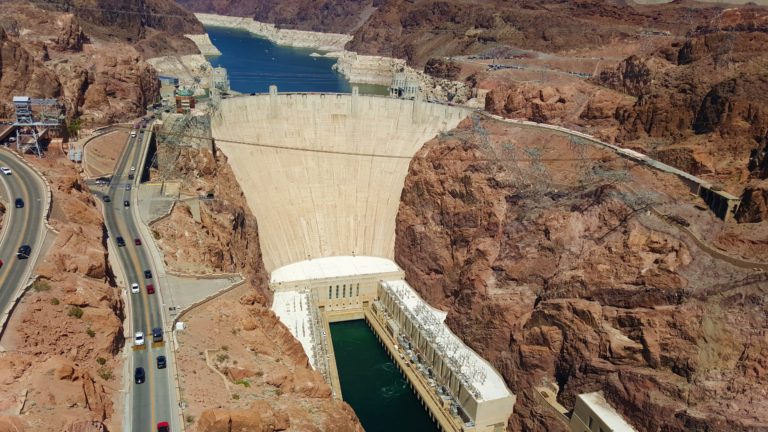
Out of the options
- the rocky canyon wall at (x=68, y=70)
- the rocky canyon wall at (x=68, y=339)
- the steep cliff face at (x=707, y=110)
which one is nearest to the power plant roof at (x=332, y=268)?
the rocky canyon wall at (x=68, y=339)

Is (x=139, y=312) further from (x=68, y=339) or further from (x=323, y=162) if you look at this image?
(x=323, y=162)

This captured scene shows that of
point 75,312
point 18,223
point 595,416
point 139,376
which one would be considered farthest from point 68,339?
point 595,416

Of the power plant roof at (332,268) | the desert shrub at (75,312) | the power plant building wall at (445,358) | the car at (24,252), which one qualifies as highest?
the car at (24,252)

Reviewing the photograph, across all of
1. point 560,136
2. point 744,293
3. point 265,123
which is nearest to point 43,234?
point 265,123

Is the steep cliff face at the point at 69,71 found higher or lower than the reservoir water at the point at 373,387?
higher

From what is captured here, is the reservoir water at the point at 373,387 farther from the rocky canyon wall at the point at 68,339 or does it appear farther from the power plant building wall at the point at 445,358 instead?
the rocky canyon wall at the point at 68,339

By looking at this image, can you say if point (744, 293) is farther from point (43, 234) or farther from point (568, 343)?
point (43, 234)

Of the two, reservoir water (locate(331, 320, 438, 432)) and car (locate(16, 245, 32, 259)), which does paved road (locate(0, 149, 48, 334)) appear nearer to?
car (locate(16, 245, 32, 259))
